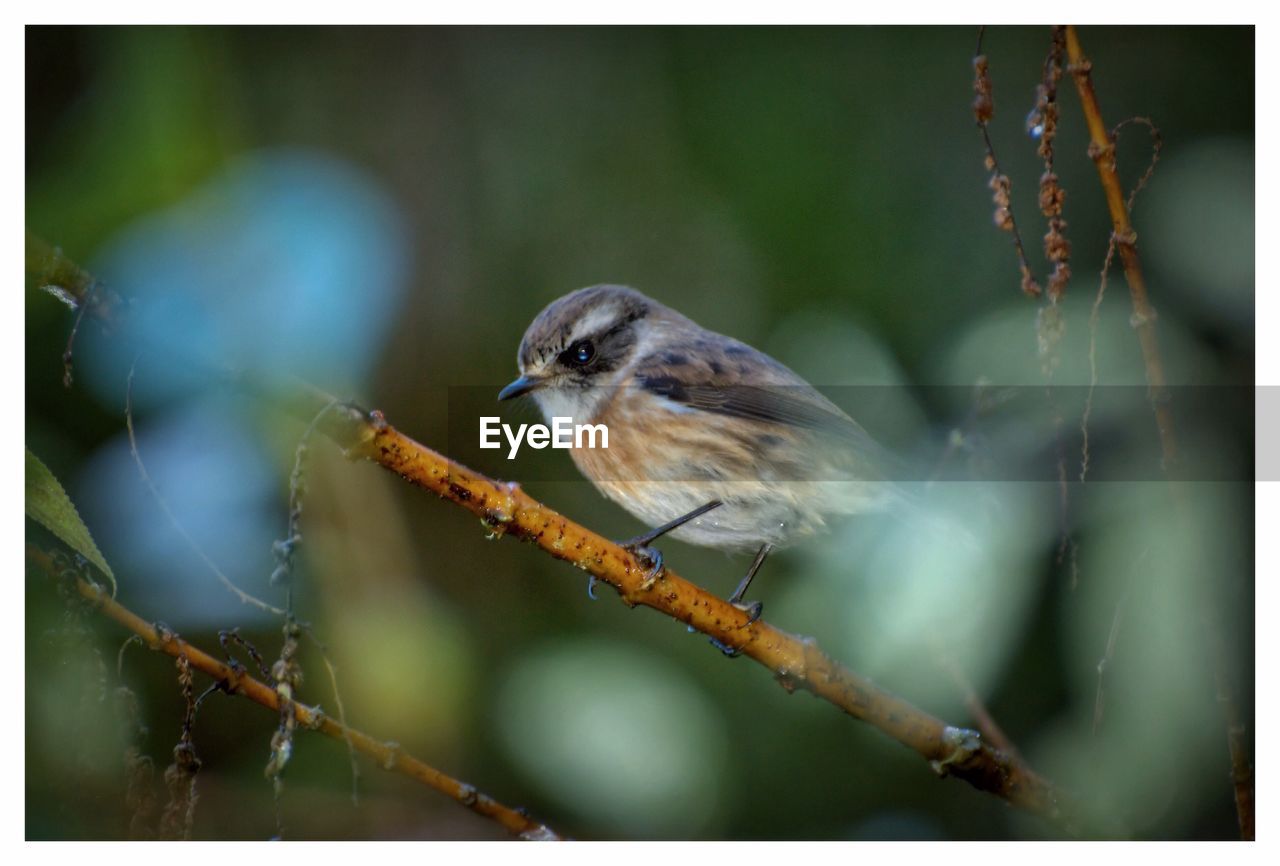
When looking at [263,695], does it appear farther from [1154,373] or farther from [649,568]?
[1154,373]

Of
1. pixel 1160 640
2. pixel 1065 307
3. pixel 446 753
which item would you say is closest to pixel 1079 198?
pixel 1065 307

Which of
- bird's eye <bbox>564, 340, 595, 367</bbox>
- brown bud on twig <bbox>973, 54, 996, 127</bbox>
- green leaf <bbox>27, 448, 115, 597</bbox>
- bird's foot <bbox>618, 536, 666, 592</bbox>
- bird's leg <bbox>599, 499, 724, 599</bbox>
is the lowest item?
bird's leg <bbox>599, 499, 724, 599</bbox>

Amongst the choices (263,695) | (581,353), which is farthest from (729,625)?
(581,353)

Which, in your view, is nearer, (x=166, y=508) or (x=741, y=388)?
(x=166, y=508)

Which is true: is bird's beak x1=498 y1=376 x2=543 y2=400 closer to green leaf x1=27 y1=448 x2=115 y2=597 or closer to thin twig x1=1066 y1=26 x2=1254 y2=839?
green leaf x1=27 y1=448 x2=115 y2=597

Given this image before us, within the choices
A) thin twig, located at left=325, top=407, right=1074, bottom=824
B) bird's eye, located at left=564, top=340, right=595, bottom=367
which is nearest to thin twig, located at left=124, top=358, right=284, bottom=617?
thin twig, located at left=325, top=407, right=1074, bottom=824

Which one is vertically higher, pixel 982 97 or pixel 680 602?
pixel 982 97
